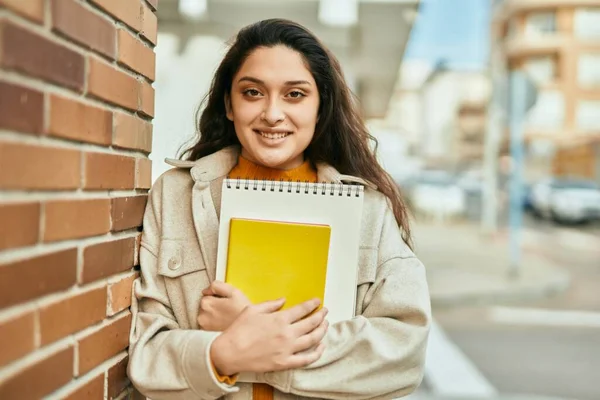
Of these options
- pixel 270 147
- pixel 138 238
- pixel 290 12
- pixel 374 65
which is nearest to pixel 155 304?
pixel 138 238

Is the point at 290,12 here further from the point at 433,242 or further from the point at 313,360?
the point at 433,242

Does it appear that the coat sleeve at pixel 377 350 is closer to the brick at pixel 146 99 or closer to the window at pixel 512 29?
the brick at pixel 146 99

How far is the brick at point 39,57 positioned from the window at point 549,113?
43.9 metres

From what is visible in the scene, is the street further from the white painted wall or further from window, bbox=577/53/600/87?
window, bbox=577/53/600/87

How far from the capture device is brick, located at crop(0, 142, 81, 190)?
100cm

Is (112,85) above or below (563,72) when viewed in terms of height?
below

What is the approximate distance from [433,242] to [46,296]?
48.2 ft

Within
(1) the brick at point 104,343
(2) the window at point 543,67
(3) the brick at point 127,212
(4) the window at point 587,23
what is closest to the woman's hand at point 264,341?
(1) the brick at point 104,343

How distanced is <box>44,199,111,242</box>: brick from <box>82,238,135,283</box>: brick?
0.04 meters

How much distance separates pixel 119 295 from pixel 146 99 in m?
0.50

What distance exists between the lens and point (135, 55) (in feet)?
5.16

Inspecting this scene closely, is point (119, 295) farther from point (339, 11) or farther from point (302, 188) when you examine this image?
point (339, 11)

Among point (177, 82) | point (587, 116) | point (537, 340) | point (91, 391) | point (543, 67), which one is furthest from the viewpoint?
point (543, 67)

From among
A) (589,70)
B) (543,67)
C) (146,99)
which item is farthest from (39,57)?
(543,67)
